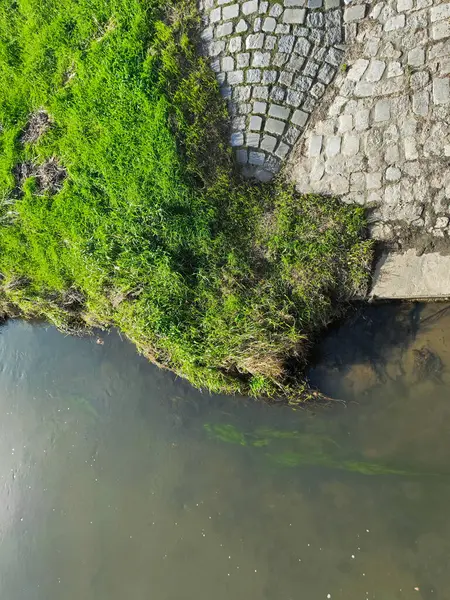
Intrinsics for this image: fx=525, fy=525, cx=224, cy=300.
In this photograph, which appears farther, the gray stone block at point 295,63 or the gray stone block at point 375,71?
the gray stone block at point 295,63

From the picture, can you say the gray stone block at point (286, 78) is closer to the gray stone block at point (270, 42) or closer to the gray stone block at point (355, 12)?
the gray stone block at point (270, 42)

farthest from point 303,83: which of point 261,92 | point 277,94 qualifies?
point 261,92

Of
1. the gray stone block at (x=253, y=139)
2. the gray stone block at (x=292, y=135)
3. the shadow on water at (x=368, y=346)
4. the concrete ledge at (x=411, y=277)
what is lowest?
the shadow on water at (x=368, y=346)

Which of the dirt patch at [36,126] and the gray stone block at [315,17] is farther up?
the gray stone block at [315,17]

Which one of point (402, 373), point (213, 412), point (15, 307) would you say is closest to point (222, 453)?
point (213, 412)

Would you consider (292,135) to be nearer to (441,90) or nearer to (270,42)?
(270,42)

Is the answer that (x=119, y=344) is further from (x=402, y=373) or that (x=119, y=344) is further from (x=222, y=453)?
(x=402, y=373)

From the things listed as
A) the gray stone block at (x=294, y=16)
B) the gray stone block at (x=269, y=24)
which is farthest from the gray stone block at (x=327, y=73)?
the gray stone block at (x=269, y=24)
